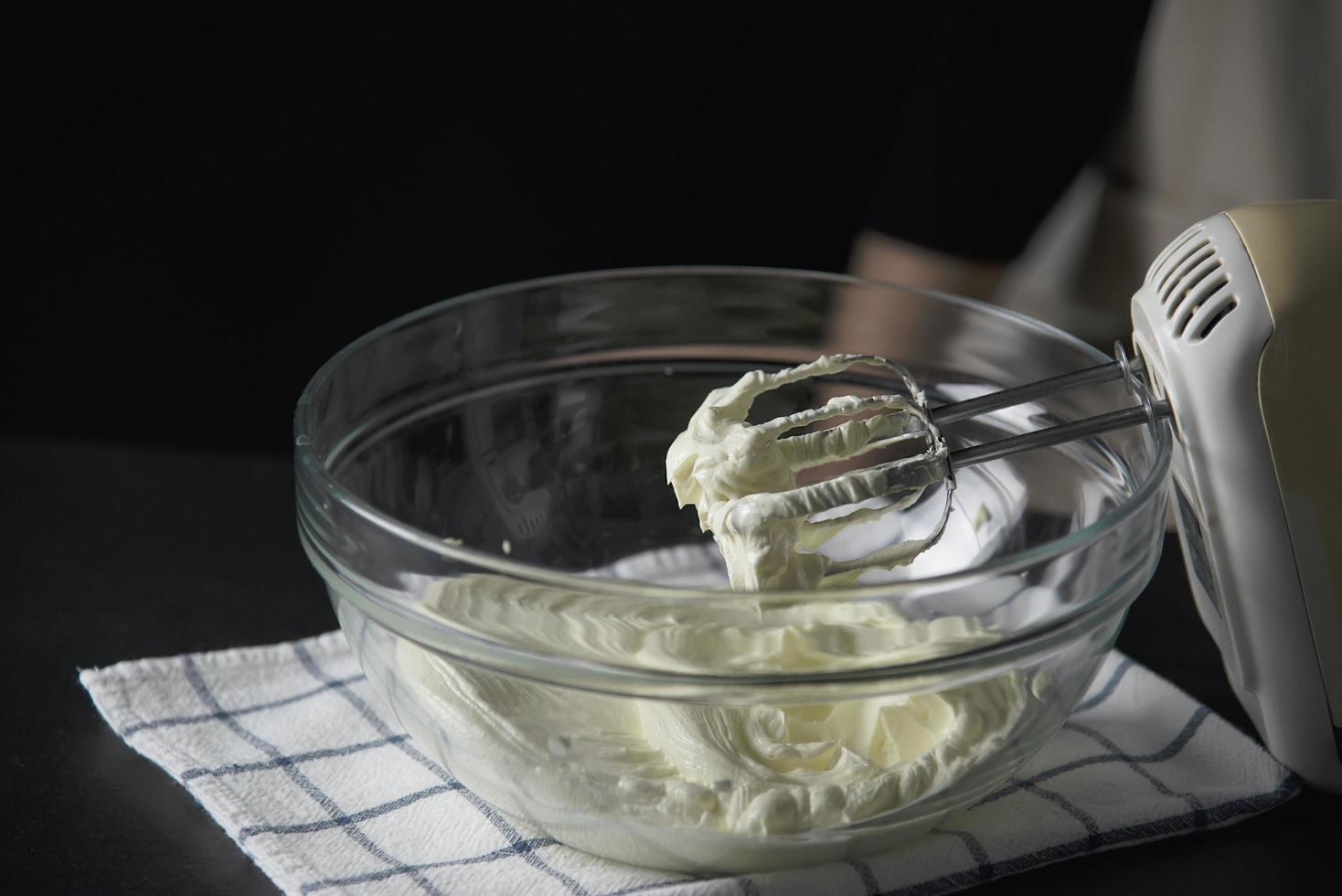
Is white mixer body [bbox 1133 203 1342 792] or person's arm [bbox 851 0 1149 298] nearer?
white mixer body [bbox 1133 203 1342 792]

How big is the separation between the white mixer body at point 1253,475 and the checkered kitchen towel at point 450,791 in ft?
0.16

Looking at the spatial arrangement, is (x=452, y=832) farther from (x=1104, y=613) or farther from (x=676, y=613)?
(x=1104, y=613)

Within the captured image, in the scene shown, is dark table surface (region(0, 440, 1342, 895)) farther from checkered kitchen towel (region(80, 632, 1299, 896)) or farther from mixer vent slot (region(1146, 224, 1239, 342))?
mixer vent slot (region(1146, 224, 1239, 342))

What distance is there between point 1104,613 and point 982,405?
0.12m

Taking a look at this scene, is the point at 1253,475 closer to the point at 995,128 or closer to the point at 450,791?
the point at 450,791

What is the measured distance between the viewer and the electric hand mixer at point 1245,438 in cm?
57

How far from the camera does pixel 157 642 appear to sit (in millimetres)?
767

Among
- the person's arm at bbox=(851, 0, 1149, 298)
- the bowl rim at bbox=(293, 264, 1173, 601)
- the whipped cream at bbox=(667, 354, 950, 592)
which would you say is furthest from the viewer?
the person's arm at bbox=(851, 0, 1149, 298)

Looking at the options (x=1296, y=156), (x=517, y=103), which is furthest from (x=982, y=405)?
(x=517, y=103)

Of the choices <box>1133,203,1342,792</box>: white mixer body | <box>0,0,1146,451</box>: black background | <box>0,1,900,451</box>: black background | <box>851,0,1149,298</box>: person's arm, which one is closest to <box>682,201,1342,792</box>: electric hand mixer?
<box>1133,203,1342,792</box>: white mixer body

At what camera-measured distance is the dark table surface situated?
578mm

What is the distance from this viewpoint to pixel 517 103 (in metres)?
1.52

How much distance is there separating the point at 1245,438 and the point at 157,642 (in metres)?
0.59

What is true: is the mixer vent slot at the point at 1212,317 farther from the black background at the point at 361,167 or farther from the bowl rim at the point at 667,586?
the black background at the point at 361,167
